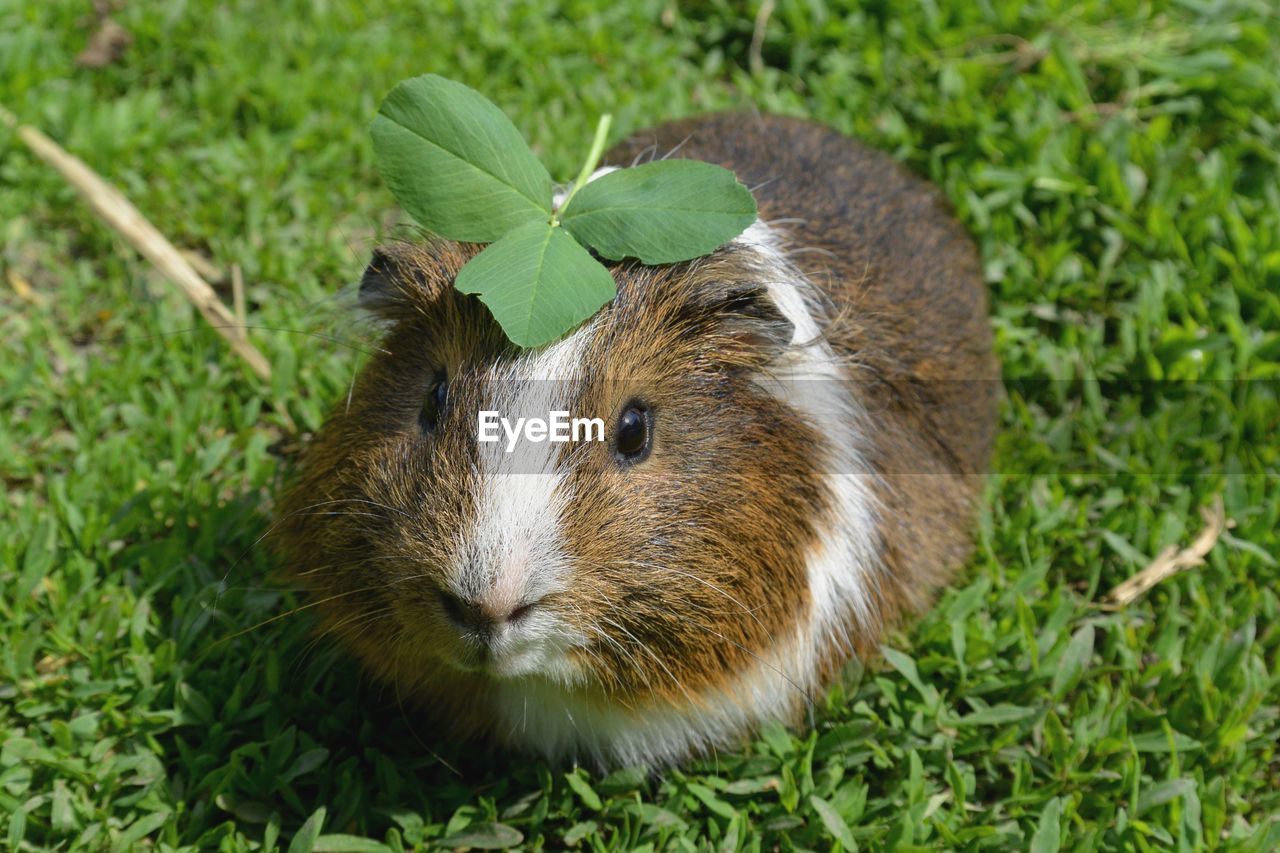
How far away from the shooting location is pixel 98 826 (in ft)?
11.6

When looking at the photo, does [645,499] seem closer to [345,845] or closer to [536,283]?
[536,283]

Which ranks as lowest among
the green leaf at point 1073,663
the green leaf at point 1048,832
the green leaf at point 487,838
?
the green leaf at point 1048,832

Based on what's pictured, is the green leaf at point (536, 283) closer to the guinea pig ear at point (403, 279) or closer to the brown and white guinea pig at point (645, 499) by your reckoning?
the brown and white guinea pig at point (645, 499)

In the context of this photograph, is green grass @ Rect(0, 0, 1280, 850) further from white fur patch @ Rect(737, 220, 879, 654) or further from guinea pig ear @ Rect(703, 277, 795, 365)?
guinea pig ear @ Rect(703, 277, 795, 365)

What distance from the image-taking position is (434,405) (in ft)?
10.5

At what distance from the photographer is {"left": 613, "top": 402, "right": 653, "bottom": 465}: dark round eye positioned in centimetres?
311

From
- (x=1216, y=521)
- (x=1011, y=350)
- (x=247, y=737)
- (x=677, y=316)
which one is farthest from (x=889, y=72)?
(x=247, y=737)

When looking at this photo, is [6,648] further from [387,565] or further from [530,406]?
[530,406]

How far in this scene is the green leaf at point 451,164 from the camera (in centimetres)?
321

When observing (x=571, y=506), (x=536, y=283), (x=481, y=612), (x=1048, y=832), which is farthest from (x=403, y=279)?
(x=1048, y=832)

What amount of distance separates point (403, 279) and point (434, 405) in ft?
1.36

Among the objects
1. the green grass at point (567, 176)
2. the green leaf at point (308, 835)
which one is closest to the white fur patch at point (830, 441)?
the green grass at point (567, 176)

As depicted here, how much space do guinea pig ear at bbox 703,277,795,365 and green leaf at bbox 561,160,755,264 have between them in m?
0.16

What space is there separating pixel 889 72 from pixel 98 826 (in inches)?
190
